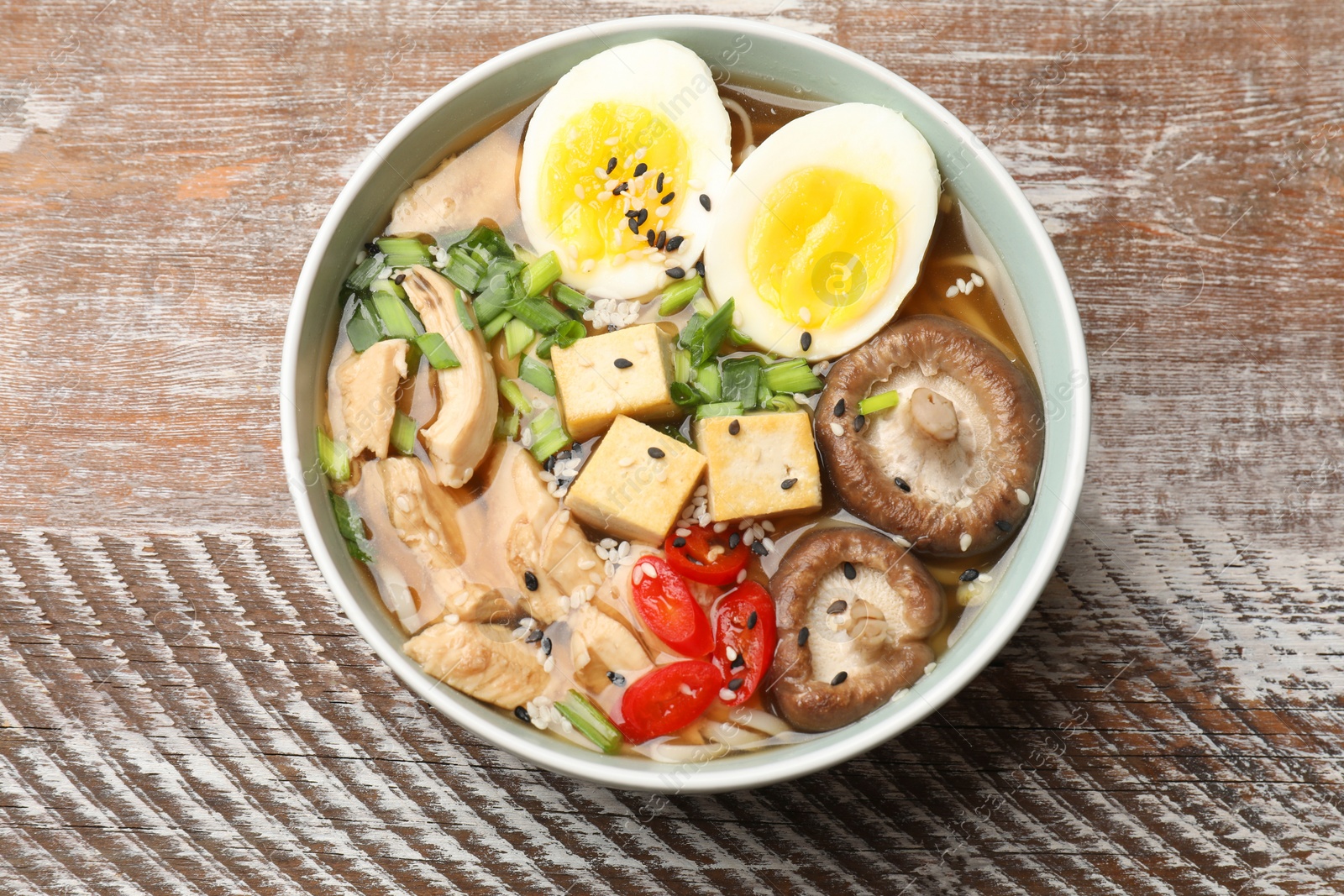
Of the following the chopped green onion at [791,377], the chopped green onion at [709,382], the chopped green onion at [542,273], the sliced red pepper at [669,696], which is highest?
the chopped green onion at [542,273]

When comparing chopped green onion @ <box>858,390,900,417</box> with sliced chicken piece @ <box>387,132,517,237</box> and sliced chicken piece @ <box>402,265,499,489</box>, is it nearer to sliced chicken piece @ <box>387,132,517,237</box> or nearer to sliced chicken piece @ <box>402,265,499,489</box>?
sliced chicken piece @ <box>402,265,499,489</box>

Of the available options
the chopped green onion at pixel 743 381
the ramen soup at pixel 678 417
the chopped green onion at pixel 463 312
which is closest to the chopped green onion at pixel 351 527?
the ramen soup at pixel 678 417

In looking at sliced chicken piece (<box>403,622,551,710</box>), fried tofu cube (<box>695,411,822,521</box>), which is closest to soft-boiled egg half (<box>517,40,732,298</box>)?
fried tofu cube (<box>695,411,822,521</box>)

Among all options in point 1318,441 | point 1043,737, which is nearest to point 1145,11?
point 1318,441

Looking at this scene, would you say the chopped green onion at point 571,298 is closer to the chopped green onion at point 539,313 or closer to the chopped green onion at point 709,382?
the chopped green onion at point 539,313

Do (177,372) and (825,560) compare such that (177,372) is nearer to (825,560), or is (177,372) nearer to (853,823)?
(825,560)
